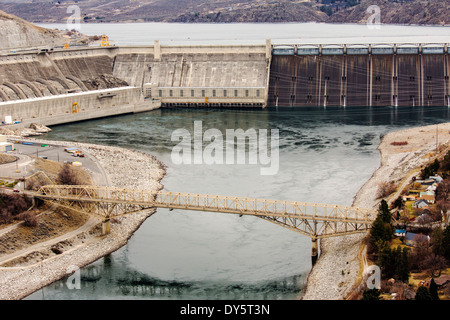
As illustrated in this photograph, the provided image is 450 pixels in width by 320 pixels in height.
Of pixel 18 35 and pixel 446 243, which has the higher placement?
pixel 18 35

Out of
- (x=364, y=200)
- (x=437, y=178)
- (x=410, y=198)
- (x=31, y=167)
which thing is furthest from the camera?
(x=31, y=167)

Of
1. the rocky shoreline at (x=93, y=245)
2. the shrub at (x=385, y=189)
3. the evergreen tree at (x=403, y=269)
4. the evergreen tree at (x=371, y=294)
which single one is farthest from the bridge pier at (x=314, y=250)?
the rocky shoreline at (x=93, y=245)

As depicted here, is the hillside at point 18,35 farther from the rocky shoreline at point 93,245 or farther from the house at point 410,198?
the house at point 410,198

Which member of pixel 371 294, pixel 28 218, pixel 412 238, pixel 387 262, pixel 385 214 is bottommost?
pixel 371 294

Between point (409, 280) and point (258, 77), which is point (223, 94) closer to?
point (258, 77)

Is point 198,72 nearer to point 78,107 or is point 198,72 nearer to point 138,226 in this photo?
point 78,107

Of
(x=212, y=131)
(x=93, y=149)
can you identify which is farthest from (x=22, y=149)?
(x=212, y=131)

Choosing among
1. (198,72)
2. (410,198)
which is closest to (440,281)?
(410,198)
